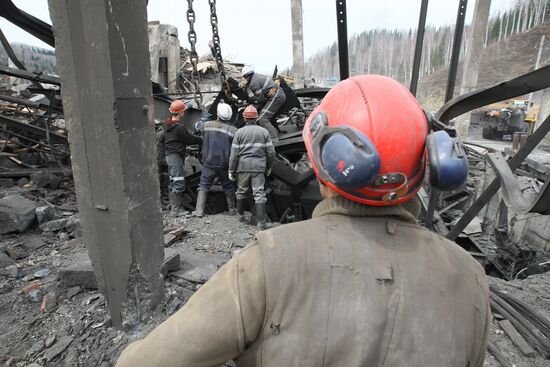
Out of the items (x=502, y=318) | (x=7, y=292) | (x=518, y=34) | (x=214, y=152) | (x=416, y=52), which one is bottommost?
(x=502, y=318)

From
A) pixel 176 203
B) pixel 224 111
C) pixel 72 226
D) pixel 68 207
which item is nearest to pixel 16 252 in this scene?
pixel 72 226

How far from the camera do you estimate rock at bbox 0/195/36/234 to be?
5.03 m

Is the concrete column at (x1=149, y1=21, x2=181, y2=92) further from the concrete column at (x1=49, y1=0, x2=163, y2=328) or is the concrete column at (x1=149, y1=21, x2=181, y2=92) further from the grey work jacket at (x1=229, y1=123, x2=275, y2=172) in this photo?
the concrete column at (x1=49, y1=0, x2=163, y2=328)

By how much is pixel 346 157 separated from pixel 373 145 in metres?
0.07

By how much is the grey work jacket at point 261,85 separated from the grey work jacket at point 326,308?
652 cm

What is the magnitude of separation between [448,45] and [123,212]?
5697 cm

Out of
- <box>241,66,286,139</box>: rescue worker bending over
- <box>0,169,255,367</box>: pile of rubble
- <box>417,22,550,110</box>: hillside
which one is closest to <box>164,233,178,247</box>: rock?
<box>0,169,255,367</box>: pile of rubble

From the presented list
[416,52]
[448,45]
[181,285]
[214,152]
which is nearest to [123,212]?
[181,285]

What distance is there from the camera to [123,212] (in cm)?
240

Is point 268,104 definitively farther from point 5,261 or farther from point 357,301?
point 357,301

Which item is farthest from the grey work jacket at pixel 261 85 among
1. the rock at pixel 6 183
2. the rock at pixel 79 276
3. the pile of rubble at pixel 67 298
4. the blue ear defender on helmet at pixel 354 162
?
the blue ear defender on helmet at pixel 354 162

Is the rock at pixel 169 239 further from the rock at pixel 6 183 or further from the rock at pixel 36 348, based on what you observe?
the rock at pixel 6 183

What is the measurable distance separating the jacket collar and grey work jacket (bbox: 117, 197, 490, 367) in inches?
1.5

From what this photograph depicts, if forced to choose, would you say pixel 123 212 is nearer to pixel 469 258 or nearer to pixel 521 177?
pixel 469 258
